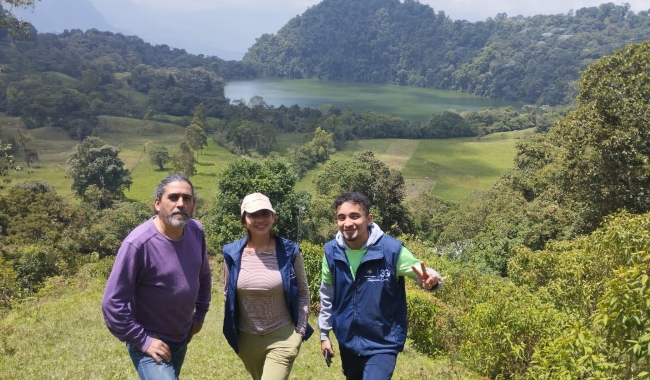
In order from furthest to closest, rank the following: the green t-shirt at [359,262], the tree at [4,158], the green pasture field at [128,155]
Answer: the green pasture field at [128,155], the tree at [4,158], the green t-shirt at [359,262]

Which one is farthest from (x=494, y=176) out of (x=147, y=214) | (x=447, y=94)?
(x=447, y=94)

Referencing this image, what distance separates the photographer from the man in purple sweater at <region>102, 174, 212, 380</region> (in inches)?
91.7

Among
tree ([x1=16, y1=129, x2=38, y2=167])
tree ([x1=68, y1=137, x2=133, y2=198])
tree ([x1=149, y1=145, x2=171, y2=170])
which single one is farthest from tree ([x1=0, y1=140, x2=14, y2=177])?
tree ([x1=16, y1=129, x2=38, y2=167])

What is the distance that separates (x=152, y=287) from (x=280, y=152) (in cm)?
6094

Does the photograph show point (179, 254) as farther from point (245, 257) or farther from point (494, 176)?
point (494, 176)

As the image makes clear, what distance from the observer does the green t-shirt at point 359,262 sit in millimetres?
2698

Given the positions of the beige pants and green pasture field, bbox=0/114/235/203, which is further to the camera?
green pasture field, bbox=0/114/235/203

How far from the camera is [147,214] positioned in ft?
93.4

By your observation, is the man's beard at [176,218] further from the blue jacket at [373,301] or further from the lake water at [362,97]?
the lake water at [362,97]

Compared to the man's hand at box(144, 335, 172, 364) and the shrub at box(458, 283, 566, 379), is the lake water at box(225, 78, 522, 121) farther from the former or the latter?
the man's hand at box(144, 335, 172, 364)

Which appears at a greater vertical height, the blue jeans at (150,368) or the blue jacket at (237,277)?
the blue jacket at (237,277)

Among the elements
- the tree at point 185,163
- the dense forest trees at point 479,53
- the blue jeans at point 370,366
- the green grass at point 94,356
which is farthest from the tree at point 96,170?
the dense forest trees at point 479,53

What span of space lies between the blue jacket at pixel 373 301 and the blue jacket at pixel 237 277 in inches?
10.8

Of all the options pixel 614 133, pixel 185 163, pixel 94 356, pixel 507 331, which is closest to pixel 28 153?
pixel 185 163
